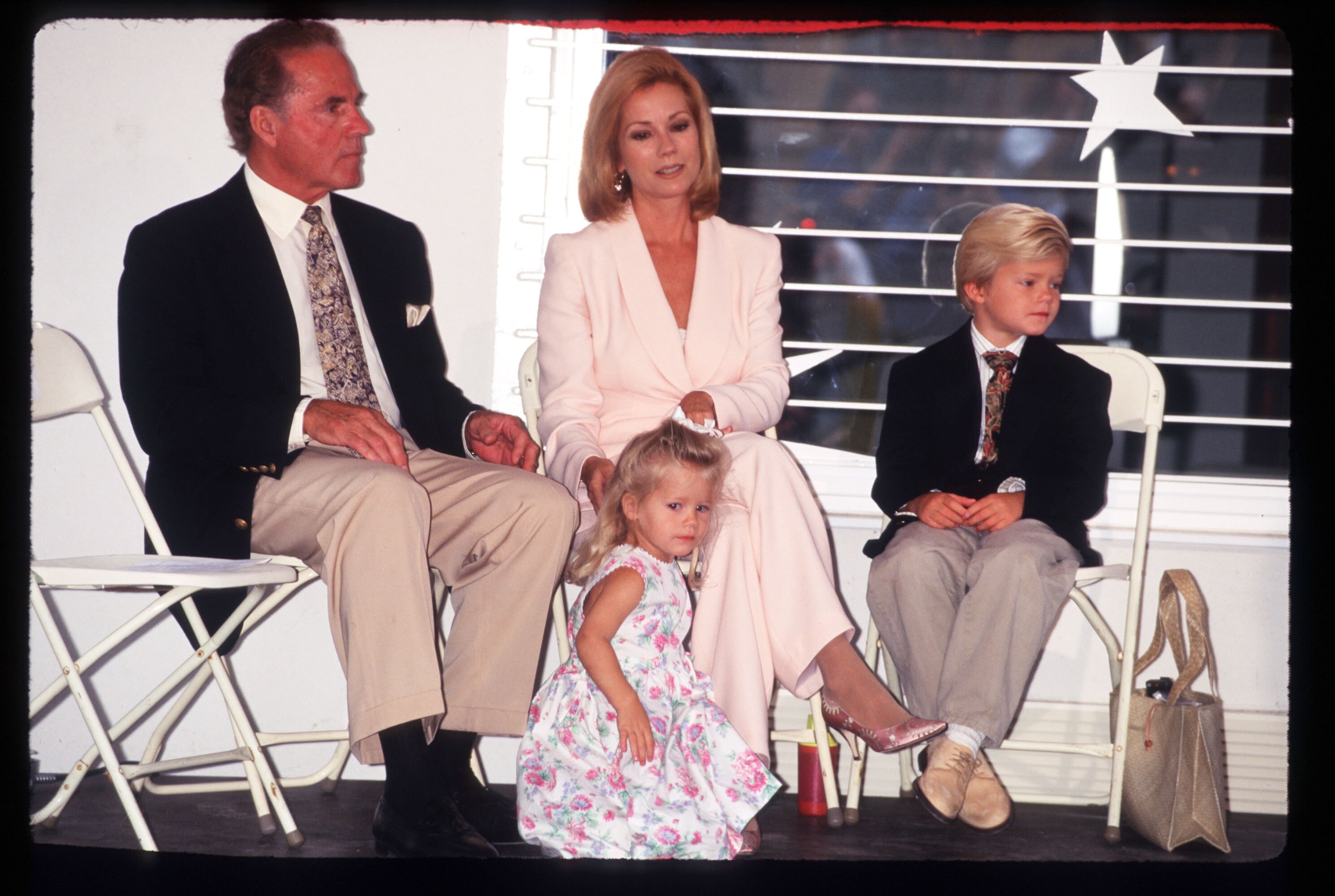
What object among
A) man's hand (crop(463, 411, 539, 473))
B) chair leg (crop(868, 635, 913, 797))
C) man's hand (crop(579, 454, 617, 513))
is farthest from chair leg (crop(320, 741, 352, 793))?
chair leg (crop(868, 635, 913, 797))

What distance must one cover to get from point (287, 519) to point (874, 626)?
139cm

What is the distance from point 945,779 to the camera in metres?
2.29

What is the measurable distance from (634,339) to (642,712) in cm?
92

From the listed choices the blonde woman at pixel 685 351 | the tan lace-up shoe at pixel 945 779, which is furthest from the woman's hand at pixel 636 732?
the tan lace-up shoe at pixel 945 779

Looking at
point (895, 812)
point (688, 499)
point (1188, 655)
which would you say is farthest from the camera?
point (895, 812)

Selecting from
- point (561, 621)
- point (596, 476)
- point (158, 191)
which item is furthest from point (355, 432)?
point (158, 191)

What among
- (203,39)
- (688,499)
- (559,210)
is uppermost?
(203,39)

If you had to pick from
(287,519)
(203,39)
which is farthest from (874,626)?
(203,39)

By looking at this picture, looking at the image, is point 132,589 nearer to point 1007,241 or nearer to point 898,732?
point 898,732

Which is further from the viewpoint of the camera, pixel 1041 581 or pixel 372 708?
pixel 1041 581

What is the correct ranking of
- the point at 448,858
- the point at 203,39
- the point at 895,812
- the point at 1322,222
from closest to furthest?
the point at 1322,222
the point at 448,858
the point at 895,812
the point at 203,39

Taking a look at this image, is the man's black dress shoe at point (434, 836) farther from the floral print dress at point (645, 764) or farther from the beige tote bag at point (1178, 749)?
the beige tote bag at point (1178, 749)

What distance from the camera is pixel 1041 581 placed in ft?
7.97

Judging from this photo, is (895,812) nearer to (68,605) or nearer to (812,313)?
(812,313)
